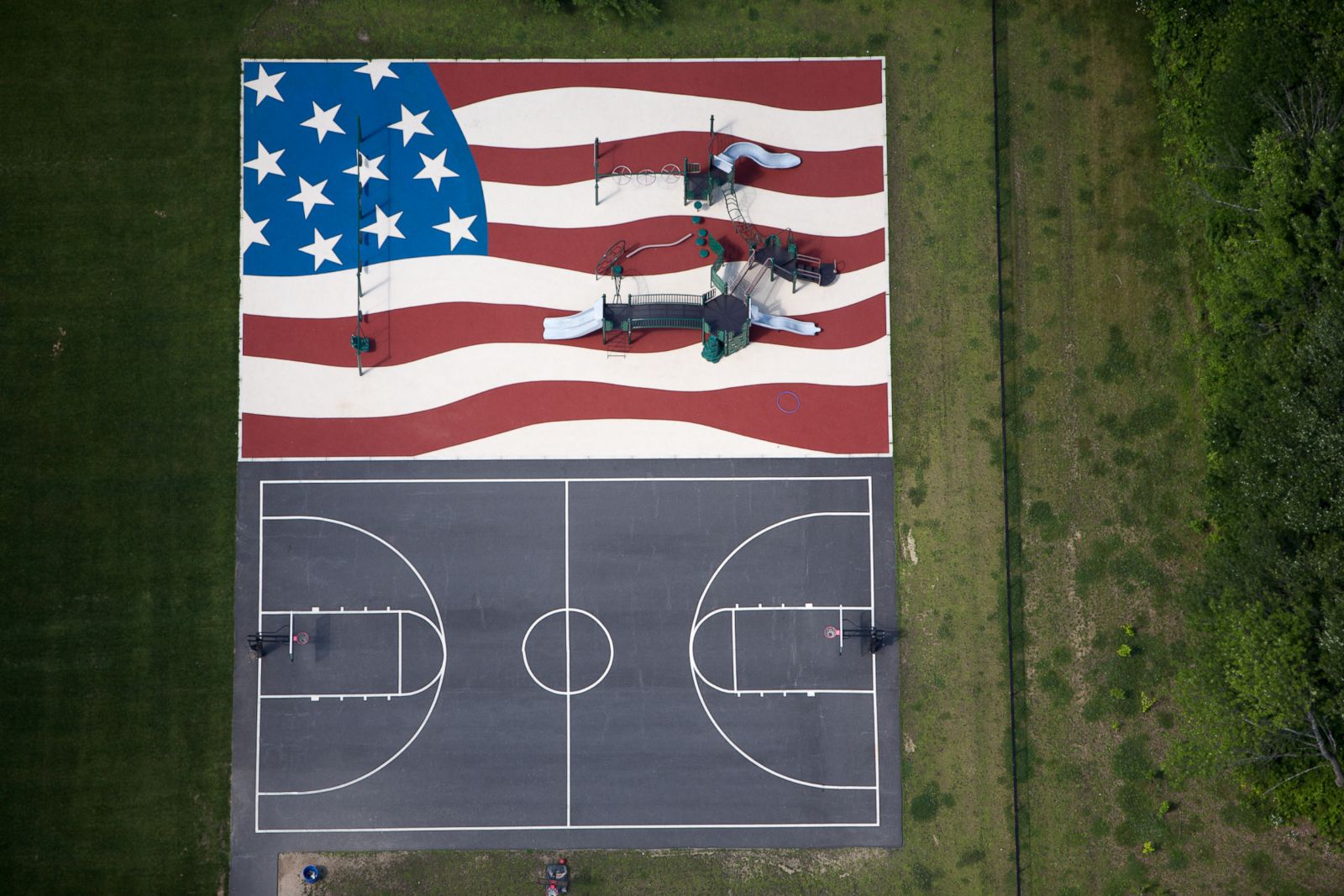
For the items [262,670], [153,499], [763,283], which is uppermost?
[763,283]

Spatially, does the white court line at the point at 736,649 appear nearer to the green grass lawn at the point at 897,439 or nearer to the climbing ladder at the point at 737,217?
the green grass lawn at the point at 897,439

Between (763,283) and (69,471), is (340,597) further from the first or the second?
(763,283)

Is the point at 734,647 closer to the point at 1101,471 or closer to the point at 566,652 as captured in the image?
the point at 566,652

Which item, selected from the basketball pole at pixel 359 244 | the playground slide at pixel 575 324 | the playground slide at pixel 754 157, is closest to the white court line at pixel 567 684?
the playground slide at pixel 575 324

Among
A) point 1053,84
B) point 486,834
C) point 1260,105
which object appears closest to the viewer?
point 1260,105

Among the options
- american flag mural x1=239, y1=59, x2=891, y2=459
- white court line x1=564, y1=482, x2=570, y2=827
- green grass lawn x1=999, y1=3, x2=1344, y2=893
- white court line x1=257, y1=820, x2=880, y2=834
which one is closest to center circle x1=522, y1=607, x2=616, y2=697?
white court line x1=564, y1=482, x2=570, y2=827

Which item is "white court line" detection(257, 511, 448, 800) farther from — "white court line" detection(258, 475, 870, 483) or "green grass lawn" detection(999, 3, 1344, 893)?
"green grass lawn" detection(999, 3, 1344, 893)

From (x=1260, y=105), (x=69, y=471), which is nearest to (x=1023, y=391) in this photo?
(x=1260, y=105)
